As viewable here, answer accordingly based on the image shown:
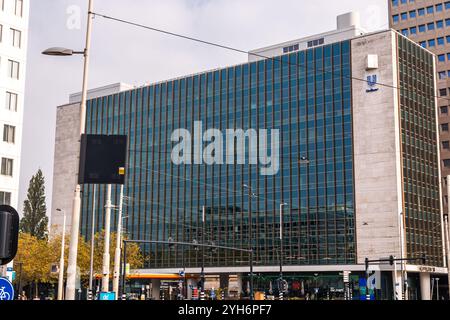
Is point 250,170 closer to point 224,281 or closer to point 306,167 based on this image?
point 306,167

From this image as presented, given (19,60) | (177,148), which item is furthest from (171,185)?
(19,60)

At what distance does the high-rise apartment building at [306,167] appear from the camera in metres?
86.6

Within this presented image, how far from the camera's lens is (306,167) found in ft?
303

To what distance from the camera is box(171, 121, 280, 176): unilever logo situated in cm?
9656

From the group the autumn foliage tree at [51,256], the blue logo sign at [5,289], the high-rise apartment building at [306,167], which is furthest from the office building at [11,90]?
the blue logo sign at [5,289]

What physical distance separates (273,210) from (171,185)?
20.1 meters

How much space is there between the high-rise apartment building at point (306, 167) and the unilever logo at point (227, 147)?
204 millimetres

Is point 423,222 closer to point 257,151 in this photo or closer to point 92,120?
point 257,151

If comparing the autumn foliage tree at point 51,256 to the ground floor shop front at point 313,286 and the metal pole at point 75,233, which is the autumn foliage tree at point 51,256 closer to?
the ground floor shop front at point 313,286

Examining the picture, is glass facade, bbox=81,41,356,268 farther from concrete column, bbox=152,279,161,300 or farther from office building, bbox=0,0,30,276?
office building, bbox=0,0,30,276

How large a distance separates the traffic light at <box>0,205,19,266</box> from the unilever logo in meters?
90.1

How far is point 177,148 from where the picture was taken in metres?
110

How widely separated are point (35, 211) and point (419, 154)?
201 ft
